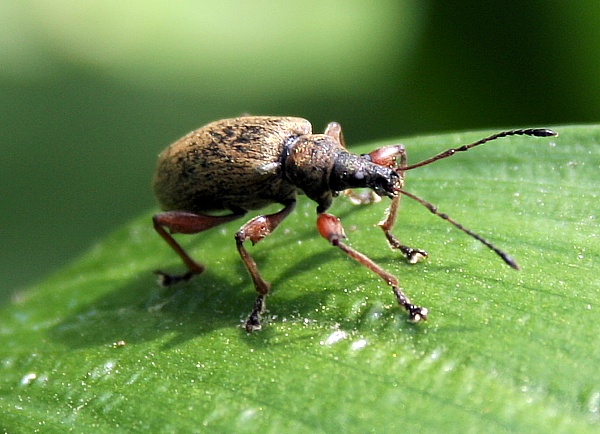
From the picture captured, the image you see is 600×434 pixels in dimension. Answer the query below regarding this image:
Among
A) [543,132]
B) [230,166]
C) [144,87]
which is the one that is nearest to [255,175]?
[230,166]

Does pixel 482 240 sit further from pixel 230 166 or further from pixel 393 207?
pixel 230 166

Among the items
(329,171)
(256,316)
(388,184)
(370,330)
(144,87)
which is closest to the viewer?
(370,330)

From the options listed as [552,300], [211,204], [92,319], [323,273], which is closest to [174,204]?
[211,204]

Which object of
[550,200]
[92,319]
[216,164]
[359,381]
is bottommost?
[92,319]

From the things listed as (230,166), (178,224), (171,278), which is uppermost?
(230,166)

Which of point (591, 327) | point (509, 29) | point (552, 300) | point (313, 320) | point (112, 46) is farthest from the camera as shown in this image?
point (112, 46)

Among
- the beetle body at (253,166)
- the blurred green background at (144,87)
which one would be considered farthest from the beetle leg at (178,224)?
the blurred green background at (144,87)

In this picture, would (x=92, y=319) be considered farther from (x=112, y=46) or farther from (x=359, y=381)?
(x=112, y=46)
